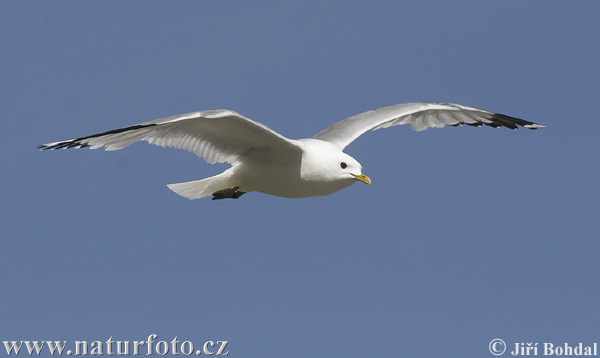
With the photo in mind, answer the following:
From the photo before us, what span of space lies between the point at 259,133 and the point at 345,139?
197cm

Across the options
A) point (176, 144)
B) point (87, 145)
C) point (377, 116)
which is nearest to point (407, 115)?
point (377, 116)

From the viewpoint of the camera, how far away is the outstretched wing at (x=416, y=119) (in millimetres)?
10555

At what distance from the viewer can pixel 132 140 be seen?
8164mm

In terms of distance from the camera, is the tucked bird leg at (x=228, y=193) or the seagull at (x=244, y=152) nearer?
the seagull at (x=244, y=152)

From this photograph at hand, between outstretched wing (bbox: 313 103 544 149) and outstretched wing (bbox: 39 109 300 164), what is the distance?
4.89 feet

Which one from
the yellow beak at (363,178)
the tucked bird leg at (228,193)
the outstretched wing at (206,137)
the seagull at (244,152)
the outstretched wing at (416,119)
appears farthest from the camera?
the outstretched wing at (416,119)

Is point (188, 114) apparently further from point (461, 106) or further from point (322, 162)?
point (461, 106)

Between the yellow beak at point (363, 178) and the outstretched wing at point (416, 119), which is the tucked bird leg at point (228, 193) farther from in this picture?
the yellow beak at point (363, 178)

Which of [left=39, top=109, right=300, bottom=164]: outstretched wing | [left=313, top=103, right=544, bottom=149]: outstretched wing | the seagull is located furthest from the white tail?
[left=313, top=103, right=544, bottom=149]: outstretched wing

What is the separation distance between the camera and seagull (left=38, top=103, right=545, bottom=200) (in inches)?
318

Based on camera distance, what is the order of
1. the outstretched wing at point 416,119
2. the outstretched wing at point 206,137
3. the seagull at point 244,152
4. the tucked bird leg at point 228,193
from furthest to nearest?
the outstretched wing at point 416,119 < the tucked bird leg at point 228,193 < the seagull at point 244,152 < the outstretched wing at point 206,137

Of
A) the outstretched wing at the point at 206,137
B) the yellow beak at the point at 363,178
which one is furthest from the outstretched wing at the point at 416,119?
the outstretched wing at the point at 206,137

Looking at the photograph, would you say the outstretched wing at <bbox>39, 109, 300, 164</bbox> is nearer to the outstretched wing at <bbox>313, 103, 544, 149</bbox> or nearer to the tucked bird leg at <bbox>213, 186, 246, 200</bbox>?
the tucked bird leg at <bbox>213, 186, 246, 200</bbox>

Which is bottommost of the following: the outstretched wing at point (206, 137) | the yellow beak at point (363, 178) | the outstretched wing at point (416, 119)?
the yellow beak at point (363, 178)
